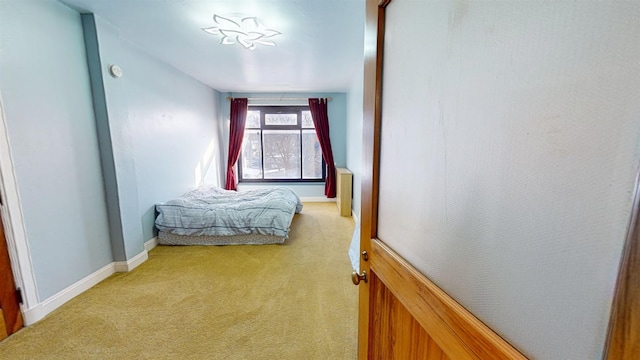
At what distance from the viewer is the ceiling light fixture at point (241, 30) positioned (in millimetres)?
2137

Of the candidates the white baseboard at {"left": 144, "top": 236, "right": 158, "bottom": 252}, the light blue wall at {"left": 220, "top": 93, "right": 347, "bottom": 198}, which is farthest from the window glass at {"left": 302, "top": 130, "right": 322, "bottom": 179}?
the white baseboard at {"left": 144, "top": 236, "right": 158, "bottom": 252}

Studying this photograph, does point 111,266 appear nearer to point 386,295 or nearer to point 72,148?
point 72,148

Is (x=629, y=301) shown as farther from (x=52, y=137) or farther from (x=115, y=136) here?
(x=115, y=136)

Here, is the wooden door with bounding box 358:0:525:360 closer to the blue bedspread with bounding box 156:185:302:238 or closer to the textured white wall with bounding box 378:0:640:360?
the textured white wall with bounding box 378:0:640:360

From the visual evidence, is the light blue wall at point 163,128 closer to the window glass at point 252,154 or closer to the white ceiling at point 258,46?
the white ceiling at point 258,46

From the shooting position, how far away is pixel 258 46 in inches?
108

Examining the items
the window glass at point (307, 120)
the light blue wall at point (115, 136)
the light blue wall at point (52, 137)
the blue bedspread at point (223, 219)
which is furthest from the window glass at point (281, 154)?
the light blue wall at point (52, 137)

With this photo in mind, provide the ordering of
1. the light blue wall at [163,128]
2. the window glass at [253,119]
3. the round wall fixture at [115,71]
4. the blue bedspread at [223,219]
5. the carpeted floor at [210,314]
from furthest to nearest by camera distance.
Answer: the window glass at [253,119] → the blue bedspread at [223,219] → the light blue wall at [163,128] → the round wall fixture at [115,71] → the carpeted floor at [210,314]

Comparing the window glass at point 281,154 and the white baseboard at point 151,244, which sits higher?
the window glass at point 281,154

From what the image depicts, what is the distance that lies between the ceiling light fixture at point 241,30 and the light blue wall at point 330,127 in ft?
8.84

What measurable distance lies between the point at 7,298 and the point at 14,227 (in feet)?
1.51

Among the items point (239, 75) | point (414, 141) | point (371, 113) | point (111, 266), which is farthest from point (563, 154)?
point (239, 75)

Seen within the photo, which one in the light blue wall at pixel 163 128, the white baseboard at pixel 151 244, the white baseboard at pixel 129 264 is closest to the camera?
the white baseboard at pixel 129 264

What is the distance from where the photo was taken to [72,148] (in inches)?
79.9
